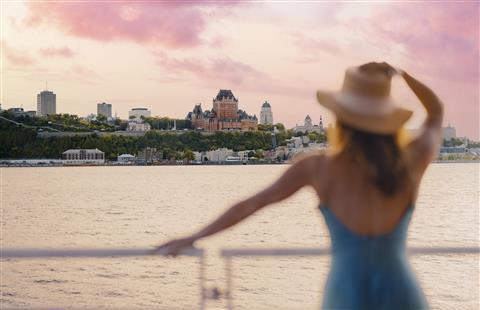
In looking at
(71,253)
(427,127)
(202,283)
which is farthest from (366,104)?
(71,253)

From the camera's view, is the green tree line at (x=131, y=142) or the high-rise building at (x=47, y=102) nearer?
the green tree line at (x=131, y=142)

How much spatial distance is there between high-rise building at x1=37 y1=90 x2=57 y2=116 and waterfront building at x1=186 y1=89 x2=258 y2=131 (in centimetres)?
2844

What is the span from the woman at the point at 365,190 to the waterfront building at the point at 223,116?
137314mm

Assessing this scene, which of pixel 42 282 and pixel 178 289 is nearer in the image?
pixel 178 289

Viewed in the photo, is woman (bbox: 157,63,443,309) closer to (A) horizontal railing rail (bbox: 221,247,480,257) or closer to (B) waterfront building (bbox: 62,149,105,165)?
(A) horizontal railing rail (bbox: 221,247,480,257)

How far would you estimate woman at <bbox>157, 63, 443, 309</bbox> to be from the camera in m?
1.59

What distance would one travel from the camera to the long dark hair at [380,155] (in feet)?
5.19

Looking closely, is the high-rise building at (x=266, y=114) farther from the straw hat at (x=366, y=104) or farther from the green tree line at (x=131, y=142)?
the straw hat at (x=366, y=104)

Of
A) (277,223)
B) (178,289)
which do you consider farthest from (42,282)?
(277,223)

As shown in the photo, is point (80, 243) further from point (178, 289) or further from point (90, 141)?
point (90, 141)

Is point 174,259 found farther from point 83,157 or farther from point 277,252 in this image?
point 83,157

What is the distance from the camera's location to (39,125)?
120312 millimetres

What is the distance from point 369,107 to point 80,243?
30.5m

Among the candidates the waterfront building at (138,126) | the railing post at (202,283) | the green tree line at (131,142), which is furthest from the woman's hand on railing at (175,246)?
the waterfront building at (138,126)
